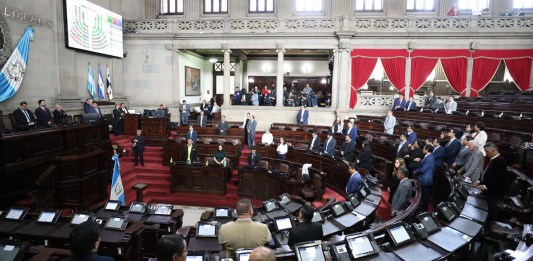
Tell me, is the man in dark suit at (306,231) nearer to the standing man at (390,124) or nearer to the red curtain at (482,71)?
the standing man at (390,124)

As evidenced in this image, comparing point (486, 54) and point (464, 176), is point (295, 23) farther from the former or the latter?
point (464, 176)

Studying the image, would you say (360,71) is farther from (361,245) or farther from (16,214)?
(16,214)

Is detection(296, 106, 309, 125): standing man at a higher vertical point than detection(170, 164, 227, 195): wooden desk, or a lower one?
higher

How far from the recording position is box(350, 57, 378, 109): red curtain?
15438 mm

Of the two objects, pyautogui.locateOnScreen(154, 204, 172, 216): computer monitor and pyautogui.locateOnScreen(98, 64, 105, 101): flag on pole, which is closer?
pyautogui.locateOnScreen(154, 204, 172, 216): computer monitor

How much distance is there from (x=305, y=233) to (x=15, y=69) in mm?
11970

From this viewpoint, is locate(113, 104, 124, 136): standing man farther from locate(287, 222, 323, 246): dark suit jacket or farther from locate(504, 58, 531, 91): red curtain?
locate(504, 58, 531, 91): red curtain

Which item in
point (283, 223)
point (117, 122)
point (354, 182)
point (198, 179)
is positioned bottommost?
point (198, 179)

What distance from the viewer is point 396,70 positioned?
50.5 feet

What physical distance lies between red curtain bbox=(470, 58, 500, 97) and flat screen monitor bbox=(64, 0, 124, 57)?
17.6 m

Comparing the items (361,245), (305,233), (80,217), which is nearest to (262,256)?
(305,233)

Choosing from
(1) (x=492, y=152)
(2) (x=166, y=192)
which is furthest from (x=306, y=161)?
(1) (x=492, y=152)

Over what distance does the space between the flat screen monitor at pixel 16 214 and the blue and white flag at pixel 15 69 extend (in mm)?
6568

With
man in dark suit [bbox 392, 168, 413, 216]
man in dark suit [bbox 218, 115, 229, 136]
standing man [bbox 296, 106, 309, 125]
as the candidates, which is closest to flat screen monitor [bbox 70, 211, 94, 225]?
man in dark suit [bbox 392, 168, 413, 216]
